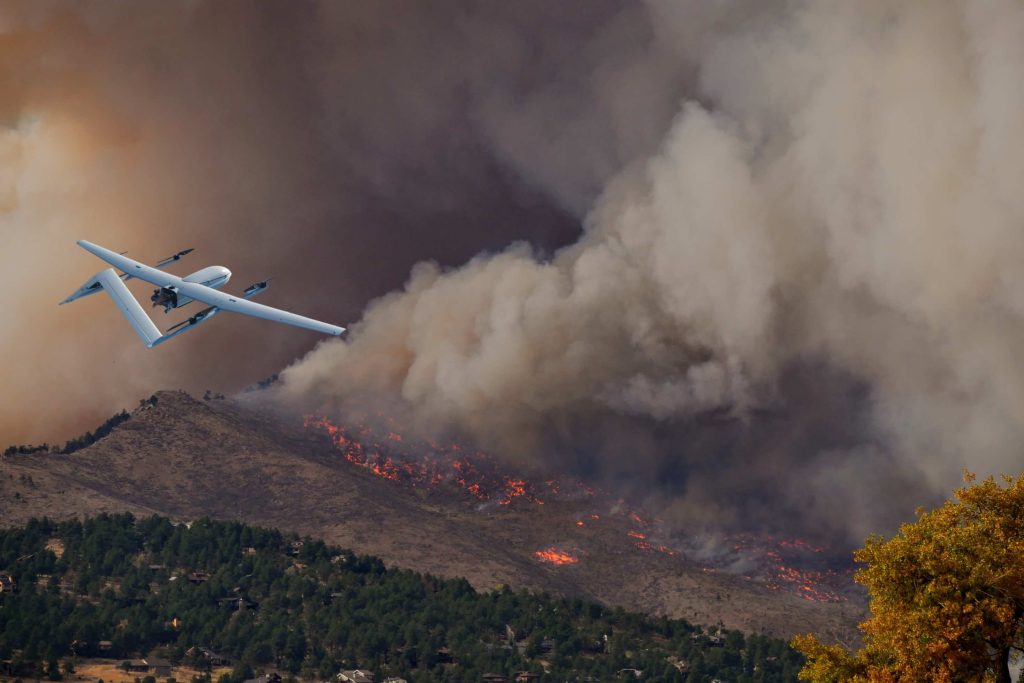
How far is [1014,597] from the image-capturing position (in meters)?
93.1

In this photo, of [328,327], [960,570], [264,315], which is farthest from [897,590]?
[264,315]

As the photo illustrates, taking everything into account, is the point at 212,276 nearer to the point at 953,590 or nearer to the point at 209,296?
the point at 209,296

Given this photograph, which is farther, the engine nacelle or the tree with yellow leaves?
the engine nacelle

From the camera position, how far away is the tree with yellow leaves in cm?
9356

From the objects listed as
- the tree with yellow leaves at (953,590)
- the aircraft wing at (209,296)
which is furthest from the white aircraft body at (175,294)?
the tree with yellow leaves at (953,590)

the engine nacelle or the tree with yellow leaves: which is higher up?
the engine nacelle

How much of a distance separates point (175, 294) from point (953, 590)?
88515mm

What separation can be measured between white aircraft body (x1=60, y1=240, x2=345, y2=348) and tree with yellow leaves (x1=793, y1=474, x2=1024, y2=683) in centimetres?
6364

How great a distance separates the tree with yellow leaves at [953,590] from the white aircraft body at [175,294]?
2506 inches

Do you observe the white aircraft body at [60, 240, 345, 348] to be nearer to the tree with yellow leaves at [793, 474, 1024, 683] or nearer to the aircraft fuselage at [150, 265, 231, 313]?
the aircraft fuselage at [150, 265, 231, 313]

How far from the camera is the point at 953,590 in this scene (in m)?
94.5

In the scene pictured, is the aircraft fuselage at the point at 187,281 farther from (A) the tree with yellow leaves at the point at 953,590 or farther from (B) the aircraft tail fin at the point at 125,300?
(A) the tree with yellow leaves at the point at 953,590

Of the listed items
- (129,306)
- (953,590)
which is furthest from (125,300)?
(953,590)

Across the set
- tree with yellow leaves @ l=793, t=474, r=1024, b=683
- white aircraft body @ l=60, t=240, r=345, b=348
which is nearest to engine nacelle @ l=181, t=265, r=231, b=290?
white aircraft body @ l=60, t=240, r=345, b=348
